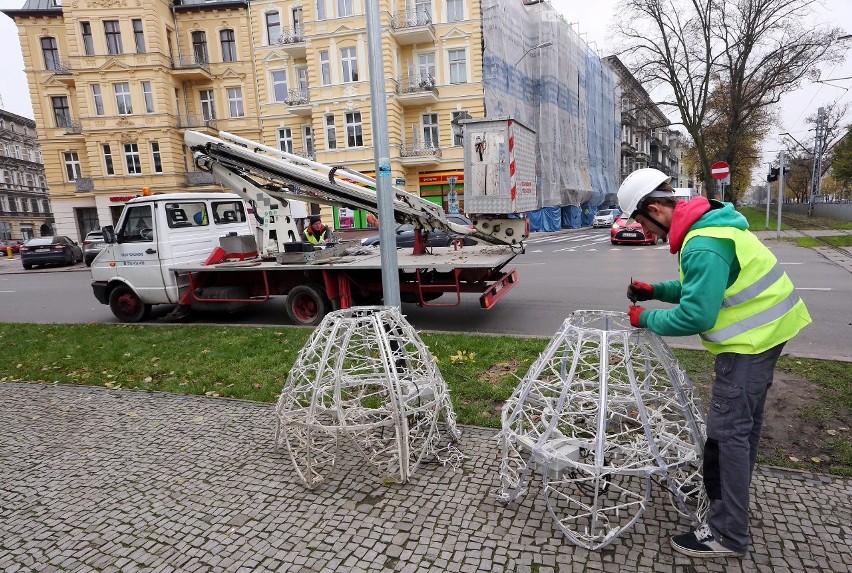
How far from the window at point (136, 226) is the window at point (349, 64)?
71.0ft

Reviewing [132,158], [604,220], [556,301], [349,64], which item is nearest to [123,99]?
[132,158]

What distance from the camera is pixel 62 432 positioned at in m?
4.42

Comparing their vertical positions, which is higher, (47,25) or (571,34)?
(47,25)

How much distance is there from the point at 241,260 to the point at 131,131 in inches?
1147

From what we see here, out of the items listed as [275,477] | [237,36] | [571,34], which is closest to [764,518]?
[275,477]

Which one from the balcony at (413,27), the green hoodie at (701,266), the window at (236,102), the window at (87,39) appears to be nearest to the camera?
the green hoodie at (701,266)

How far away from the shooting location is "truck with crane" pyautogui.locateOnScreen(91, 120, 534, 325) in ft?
25.6

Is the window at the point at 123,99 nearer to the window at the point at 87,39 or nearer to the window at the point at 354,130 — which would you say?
the window at the point at 87,39

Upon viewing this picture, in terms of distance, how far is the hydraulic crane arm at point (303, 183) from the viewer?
8.12 meters

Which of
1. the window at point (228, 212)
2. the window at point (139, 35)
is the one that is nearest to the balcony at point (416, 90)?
the window at point (139, 35)

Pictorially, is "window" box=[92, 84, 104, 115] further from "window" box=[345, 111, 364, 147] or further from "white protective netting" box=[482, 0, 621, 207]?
"white protective netting" box=[482, 0, 621, 207]

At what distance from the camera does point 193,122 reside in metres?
33.8

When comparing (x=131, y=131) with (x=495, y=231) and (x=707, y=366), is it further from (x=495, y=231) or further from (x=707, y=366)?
(x=707, y=366)

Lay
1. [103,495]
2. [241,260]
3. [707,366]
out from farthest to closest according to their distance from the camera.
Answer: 1. [241,260]
2. [707,366]
3. [103,495]
